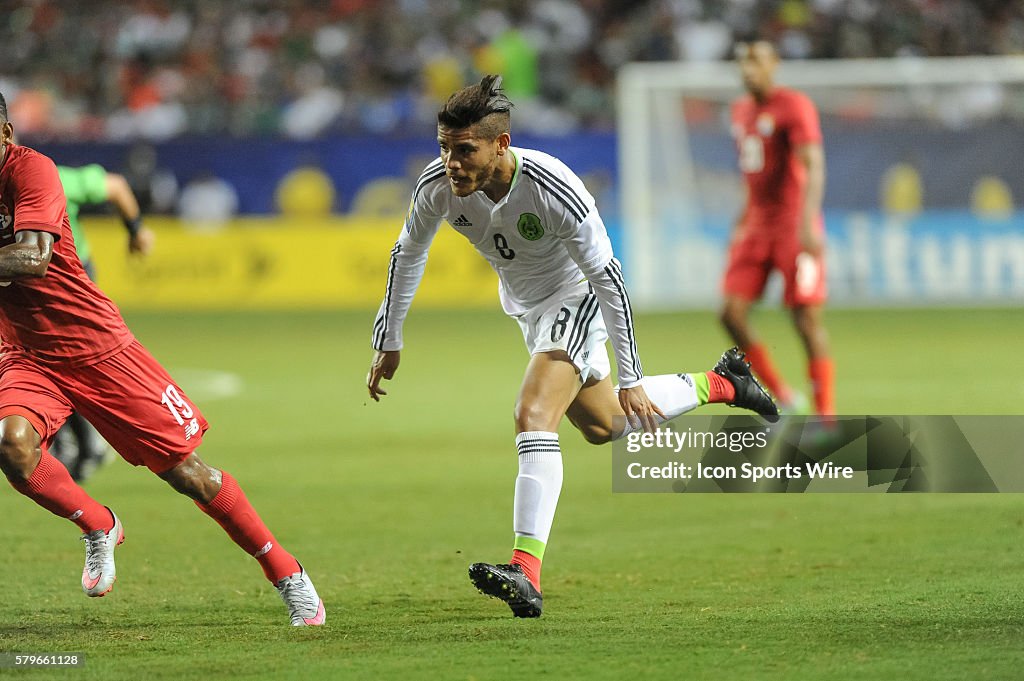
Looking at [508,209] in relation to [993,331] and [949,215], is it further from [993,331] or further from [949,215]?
[949,215]

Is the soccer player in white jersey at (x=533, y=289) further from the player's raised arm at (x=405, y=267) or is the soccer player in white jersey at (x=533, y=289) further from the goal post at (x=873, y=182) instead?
the goal post at (x=873, y=182)

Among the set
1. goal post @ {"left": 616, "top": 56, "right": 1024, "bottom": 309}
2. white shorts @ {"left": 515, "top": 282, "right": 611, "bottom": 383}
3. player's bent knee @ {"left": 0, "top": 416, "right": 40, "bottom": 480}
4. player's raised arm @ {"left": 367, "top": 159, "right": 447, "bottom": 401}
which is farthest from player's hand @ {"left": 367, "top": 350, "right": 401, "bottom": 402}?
goal post @ {"left": 616, "top": 56, "right": 1024, "bottom": 309}

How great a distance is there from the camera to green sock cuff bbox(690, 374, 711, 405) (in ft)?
22.9

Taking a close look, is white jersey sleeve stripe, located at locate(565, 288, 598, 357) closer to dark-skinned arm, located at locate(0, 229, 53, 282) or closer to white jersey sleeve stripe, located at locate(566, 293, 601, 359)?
white jersey sleeve stripe, located at locate(566, 293, 601, 359)

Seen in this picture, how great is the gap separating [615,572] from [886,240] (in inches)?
544

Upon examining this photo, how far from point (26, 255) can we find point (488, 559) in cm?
263

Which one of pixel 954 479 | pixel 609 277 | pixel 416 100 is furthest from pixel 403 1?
pixel 609 277

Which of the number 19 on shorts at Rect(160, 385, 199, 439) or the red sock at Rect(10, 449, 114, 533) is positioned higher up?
the number 19 on shorts at Rect(160, 385, 199, 439)

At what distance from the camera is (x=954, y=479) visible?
8070 millimetres

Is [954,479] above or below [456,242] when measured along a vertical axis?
below

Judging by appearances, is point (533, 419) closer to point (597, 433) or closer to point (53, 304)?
point (597, 433)

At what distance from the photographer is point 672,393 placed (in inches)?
268

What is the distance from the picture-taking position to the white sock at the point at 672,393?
6715 mm

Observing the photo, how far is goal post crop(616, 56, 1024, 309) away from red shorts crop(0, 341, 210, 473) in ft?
47.1
